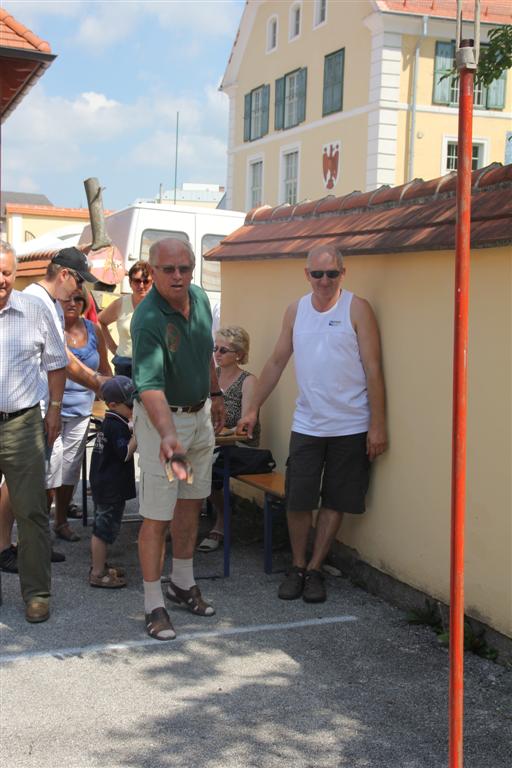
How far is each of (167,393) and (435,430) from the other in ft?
4.33

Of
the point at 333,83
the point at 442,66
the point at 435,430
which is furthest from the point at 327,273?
the point at 333,83

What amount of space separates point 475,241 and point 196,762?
2.45 metres

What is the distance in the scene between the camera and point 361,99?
1095 inches

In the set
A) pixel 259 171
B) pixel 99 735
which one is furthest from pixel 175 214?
pixel 259 171

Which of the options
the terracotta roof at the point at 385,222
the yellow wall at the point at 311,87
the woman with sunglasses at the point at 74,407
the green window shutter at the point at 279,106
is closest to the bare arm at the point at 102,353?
the woman with sunglasses at the point at 74,407

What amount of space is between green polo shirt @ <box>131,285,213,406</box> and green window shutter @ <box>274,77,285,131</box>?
94.0 feet

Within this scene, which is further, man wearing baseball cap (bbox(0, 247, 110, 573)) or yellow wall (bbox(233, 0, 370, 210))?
yellow wall (bbox(233, 0, 370, 210))

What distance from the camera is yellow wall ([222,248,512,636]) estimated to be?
4.29 meters

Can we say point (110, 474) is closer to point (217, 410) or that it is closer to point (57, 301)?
point (217, 410)

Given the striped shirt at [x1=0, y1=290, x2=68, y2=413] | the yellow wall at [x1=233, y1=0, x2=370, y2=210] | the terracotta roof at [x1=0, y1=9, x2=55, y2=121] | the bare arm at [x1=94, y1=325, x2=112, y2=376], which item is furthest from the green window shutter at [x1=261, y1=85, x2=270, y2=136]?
the striped shirt at [x1=0, y1=290, x2=68, y2=413]

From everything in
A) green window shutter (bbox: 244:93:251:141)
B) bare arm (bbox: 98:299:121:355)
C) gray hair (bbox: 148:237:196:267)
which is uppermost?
green window shutter (bbox: 244:93:251:141)

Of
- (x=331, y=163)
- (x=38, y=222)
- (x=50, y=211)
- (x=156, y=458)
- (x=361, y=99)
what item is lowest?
(x=156, y=458)

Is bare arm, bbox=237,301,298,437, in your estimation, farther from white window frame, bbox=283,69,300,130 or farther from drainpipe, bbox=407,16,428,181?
white window frame, bbox=283,69,300,130

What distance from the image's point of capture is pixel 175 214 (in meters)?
11.9
